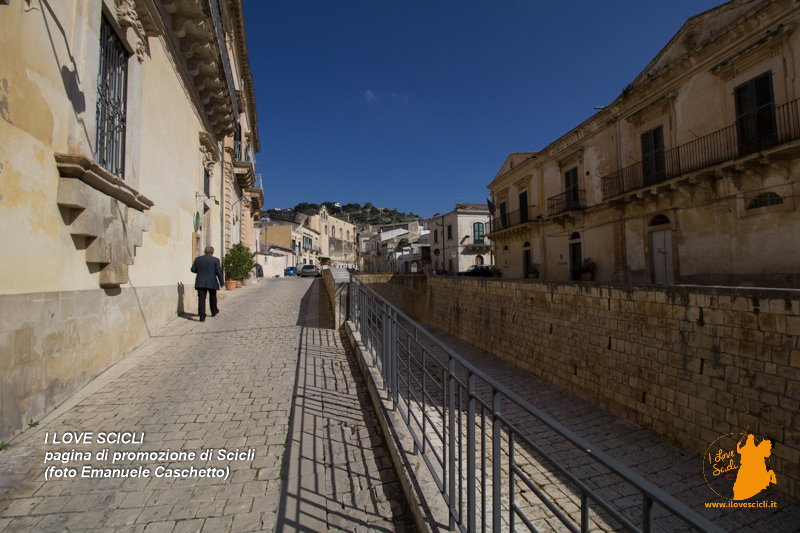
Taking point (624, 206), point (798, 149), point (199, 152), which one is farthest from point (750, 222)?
point (199, 152)

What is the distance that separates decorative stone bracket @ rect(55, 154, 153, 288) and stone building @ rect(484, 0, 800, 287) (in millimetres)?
13858

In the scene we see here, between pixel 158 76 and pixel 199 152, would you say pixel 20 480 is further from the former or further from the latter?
pixel 199 152

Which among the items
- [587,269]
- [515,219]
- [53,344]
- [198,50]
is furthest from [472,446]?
[515,219]

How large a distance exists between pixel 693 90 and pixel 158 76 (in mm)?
14946

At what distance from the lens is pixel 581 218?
1703 centimetres

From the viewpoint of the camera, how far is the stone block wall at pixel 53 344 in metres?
2.95

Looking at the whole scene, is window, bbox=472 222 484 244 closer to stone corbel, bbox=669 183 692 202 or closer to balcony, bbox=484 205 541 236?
balcony, bbox=484 205 541 236

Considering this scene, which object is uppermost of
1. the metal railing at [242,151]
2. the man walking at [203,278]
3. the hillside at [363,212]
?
the hillside at [363,212]

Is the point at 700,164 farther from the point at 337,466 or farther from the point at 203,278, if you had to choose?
the point at 203,278

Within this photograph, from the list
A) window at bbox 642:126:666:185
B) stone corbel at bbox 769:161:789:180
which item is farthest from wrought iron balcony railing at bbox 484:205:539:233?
stone corbel at bbox 769:161:789:180

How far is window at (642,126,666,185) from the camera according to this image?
1302 centimetres

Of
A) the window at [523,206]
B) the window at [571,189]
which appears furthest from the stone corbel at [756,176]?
the window at [523,206]

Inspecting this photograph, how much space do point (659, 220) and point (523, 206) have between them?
9.00 m

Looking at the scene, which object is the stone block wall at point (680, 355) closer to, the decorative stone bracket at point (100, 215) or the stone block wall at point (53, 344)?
the stone block wall at point (53, 344)
